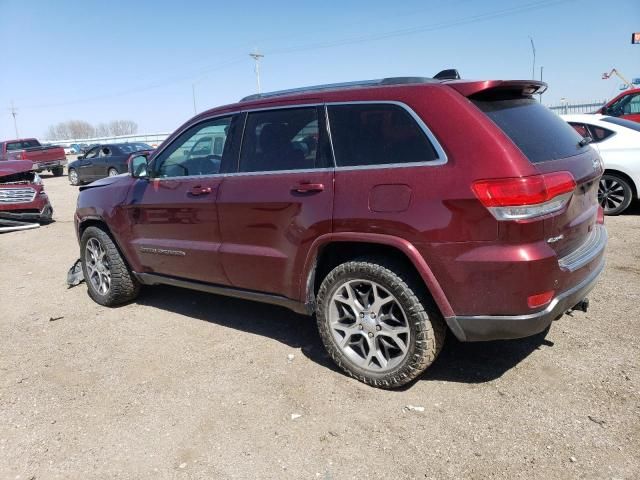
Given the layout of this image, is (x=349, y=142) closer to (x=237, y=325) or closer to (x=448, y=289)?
(x=448, y=289)

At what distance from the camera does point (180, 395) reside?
10.9ft

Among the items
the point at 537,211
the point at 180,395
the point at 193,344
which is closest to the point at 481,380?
the point at 537,211

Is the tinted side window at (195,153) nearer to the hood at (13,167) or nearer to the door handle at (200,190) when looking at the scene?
the door handle at (200,190)

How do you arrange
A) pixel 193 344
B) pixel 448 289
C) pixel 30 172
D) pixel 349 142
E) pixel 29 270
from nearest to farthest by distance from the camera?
pixel 448 289 < pixel 349 142 < pixel 193 344 < pixel 29 270 < pixel 30 172

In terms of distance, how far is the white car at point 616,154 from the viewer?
7410 millimetres

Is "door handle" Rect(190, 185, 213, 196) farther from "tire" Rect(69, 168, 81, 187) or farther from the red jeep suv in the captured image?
"tire" Rect(69, 168, 81, 187)

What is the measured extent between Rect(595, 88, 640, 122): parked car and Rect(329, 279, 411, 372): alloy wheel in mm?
10812

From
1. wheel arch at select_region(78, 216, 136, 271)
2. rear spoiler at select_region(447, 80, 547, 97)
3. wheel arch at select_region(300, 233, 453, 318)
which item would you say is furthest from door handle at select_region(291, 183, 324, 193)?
wheel arch at select_region(78, 216, 136, 271)

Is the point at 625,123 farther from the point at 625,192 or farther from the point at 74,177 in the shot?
the point at 74,177

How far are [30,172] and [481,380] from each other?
10.5 m

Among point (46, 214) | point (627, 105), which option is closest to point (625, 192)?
point (627, 105)

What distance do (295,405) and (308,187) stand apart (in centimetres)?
138

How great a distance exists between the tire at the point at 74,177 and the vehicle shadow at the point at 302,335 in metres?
16.7

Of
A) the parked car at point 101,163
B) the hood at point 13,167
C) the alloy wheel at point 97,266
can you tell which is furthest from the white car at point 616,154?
the parked car at point 101,163
